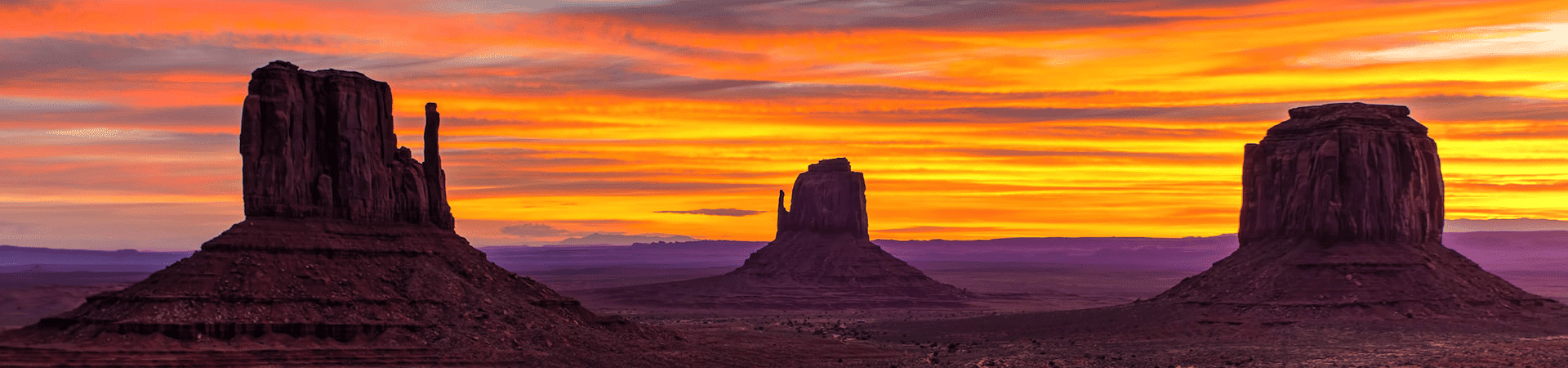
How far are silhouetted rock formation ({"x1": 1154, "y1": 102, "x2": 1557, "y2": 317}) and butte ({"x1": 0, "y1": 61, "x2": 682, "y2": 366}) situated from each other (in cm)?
4338

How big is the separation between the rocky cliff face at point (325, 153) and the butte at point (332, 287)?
3.1 inches

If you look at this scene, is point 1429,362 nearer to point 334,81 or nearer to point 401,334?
point 401,334

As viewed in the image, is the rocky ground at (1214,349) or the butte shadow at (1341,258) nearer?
the rocky ground at (1214,349)

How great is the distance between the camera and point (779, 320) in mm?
142250

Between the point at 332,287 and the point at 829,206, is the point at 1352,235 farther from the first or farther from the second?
the point at 829,206

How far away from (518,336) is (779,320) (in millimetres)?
66507

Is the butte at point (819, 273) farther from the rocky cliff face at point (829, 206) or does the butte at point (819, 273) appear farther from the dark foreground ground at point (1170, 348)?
the dark foreground ground at point (1170, 348)

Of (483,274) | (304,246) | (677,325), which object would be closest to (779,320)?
(677,325)

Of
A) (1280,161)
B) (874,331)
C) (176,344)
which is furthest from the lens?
(874,331)

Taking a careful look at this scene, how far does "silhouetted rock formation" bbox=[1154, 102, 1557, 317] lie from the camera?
99500 mm

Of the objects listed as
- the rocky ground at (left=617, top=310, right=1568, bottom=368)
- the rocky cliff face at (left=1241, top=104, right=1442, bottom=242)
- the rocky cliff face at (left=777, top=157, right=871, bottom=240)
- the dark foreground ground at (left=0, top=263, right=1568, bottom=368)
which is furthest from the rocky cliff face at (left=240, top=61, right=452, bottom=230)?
the rocky cliff face at (left=777, top=157, right=871, bottom=240)

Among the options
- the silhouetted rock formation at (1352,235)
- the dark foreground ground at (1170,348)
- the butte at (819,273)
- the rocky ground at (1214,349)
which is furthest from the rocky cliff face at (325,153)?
the butte at (819,273)

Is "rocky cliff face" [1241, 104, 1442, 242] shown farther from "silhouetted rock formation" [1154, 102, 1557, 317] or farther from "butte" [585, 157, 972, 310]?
"butte" [585, 157, 972, 310]

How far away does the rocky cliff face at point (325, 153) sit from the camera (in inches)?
3000
